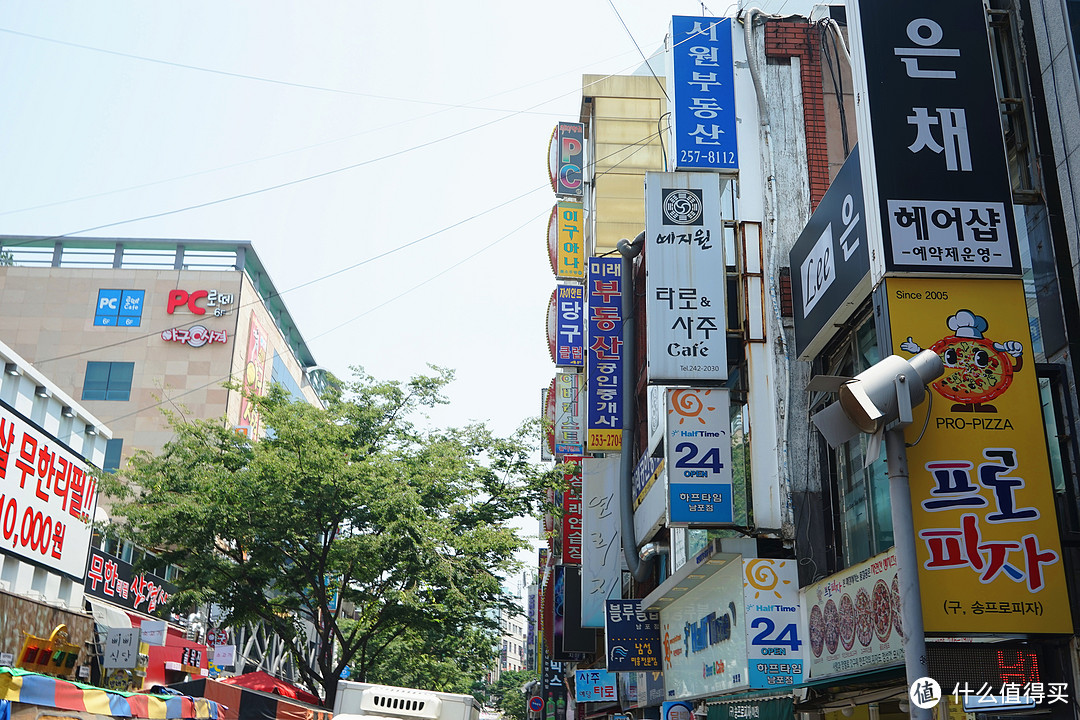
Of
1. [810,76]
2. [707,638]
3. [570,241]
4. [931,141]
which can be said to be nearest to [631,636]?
[707,638]

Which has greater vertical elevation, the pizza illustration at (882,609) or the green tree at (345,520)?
the green tree at (345,520)

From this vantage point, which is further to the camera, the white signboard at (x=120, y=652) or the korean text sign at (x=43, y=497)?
the white signboard at (x=120, y=652)

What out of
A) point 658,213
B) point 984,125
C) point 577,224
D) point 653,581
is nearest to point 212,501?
point 653,581

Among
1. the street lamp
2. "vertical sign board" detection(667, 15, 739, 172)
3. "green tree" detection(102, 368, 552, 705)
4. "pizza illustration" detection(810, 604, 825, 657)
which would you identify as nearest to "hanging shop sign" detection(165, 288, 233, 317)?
"green tree" detection(102, 368, 552, 705)

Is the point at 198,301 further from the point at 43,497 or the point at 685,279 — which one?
the point at 685,279

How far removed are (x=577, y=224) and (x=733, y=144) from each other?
21.3 m

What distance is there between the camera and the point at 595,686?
26.4 metres

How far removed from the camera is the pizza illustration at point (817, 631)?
1282 centimetres

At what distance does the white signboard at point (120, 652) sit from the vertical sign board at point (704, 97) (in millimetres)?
18517

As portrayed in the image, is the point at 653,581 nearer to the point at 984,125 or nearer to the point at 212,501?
the point at 212,501

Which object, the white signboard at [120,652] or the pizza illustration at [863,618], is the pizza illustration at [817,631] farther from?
the white signboard at [120,652]

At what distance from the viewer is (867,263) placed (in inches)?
451

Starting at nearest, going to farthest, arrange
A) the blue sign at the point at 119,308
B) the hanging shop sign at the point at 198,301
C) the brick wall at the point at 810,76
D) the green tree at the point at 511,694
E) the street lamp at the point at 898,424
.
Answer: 1. the street lamp at the point at 898,424
2. the brick wall at the point at 810,76
3. the hanging shop sign at the point at 198,301
4. the blue sign at the point at 119,308
5. the green tree at the point at 511,694

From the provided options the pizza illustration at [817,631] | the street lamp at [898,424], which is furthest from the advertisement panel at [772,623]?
the street lamp at [898,424]
